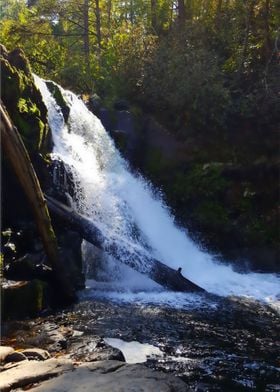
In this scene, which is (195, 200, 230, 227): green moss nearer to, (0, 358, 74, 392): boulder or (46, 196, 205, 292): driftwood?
(46, 196, 205, 292): driftwood

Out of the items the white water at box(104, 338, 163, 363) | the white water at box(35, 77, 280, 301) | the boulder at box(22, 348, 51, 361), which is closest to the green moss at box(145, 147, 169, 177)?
the white water at box(35, 77, 280, 301)

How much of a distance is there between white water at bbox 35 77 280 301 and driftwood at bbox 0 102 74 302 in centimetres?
124

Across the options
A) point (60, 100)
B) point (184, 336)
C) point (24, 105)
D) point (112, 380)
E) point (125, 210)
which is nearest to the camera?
point (112, 380)

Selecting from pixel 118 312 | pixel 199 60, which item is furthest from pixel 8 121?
pixel 199 60

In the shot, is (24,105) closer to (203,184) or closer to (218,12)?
(203,184)

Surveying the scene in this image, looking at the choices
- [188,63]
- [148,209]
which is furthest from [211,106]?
[148,209]

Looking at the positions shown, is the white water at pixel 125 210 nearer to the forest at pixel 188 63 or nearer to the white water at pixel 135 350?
the forest at pixel 188 63

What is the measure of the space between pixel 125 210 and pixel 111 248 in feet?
8.79

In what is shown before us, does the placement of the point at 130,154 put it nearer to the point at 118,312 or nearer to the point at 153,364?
the point at 118,312

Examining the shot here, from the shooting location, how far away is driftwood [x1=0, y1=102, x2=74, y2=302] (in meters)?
8.71

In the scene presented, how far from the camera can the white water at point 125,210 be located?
431 inches

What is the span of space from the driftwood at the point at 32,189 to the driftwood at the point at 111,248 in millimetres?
836

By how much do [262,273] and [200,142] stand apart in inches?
187

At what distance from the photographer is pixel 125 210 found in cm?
1260
